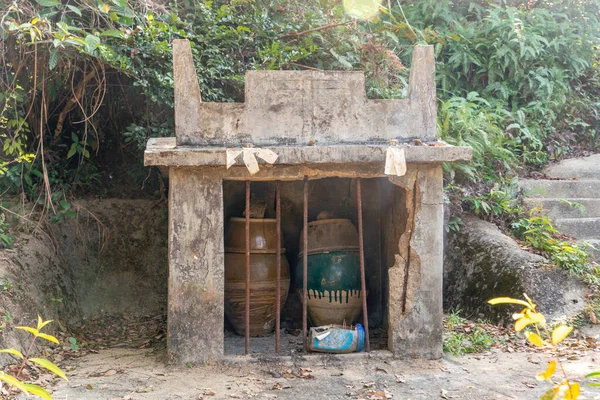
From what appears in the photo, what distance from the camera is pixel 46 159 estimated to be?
672cm

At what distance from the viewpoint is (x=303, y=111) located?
5.12 m

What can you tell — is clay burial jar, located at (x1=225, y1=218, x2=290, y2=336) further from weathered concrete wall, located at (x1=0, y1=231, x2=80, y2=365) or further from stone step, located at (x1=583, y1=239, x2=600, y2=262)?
stone step, located at (x1=583, y1=239, x2=600, y2=262)

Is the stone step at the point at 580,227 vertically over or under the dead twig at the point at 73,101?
under

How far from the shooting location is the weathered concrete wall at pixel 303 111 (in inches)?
198

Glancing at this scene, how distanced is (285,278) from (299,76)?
2039 millimetres

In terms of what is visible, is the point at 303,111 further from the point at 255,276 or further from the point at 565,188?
the point at 565,188

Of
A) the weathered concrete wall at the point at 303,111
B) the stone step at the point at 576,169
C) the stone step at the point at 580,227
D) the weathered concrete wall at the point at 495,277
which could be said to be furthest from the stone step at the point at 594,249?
the weathered concrete wall at the point at 303,111

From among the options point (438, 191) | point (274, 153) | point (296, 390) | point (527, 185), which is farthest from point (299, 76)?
point (527, 185)

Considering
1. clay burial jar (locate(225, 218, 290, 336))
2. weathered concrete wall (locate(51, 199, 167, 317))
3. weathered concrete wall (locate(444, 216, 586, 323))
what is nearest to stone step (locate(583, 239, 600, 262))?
weathered concrete wall (locate(444, 216, 586, 323))

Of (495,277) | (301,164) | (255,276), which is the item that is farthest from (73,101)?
(495,277)

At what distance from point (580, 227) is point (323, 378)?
4.00m

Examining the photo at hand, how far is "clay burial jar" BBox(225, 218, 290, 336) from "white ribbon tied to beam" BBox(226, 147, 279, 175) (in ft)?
4.49

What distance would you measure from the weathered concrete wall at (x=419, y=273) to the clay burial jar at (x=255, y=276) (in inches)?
53.4

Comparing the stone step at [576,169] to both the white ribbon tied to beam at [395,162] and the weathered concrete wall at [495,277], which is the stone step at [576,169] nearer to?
the weathered concrete wall at [495,277]
